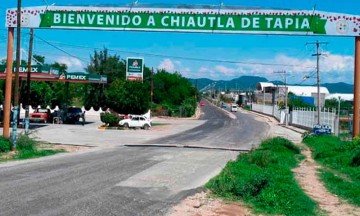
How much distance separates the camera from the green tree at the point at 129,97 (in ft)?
184

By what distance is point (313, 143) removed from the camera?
33625 millimetres

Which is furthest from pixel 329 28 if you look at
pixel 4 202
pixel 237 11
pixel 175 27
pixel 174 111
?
pixel 174 111

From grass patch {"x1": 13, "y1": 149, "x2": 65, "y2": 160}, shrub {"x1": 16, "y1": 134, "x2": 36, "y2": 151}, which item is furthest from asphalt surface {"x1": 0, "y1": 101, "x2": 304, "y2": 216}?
shrub {"x1": 16, "y1": 134, "x2": 36, "y2": 151}

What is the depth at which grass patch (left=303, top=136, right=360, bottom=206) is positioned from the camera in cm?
1384

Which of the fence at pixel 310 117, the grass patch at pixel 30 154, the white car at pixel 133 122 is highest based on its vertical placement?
the fence at pixel 310 117

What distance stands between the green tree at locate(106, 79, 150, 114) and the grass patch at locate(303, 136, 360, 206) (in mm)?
28434

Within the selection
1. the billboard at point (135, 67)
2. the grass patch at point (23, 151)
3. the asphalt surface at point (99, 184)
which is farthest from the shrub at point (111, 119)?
the asphalt surface at point (99, 184)

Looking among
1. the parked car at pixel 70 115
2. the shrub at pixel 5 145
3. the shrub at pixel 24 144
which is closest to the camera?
the shrub at pixel 5 145

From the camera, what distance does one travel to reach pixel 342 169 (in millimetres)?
19859

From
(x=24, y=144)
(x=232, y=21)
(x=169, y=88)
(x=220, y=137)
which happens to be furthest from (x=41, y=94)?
(x=169, y=88)

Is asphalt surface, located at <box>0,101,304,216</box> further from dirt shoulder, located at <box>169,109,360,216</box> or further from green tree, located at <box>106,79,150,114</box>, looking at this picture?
green tree, located at <box>106,79,150,114</box>

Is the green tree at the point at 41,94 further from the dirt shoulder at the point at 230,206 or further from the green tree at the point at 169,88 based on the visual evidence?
the dirt shoulder at the point at 230,206

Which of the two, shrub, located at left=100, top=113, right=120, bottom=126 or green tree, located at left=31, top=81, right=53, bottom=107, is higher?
green tree, located at left=31, top=81, right=53, bottom=107

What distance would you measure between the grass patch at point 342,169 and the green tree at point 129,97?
28.4 meters
